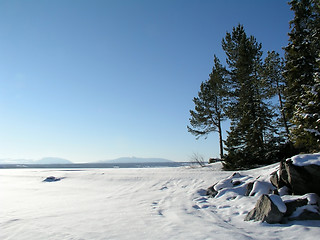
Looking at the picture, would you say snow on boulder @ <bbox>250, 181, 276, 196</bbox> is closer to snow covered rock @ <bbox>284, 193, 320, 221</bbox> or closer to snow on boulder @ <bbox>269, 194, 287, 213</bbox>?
snow covered rock @ <bbox>284, 193, 320, 221</bbox>

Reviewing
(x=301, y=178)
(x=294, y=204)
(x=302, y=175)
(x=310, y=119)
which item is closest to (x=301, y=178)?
(x=301, y=178)

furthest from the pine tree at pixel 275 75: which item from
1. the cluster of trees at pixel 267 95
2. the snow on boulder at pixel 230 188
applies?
the snow on boulder at pixel 230 188

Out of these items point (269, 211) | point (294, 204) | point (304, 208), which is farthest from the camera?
point (294, 204)

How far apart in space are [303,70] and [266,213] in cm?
1190

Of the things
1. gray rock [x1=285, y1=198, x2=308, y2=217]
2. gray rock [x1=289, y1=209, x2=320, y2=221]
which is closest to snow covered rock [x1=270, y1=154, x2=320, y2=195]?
gray rock [x1=285, y1=198, x2=308, y2=217]

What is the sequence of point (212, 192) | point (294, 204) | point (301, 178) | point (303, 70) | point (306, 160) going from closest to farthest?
1. point (294, 204)
2. point (301, 178)
3. point (306, 160)
4. point (212, 192)
5. point (303, 70)

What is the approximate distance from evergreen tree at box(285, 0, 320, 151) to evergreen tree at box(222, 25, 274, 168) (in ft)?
10.6

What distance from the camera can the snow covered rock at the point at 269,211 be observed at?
5566mm

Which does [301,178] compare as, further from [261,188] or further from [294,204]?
[294,204]

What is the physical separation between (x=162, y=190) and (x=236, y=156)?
815cm

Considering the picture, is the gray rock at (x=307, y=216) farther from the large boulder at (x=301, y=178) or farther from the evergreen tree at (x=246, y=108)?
the evergreen tree at (x=246, y=108)

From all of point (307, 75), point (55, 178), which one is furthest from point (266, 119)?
point (55, 178)

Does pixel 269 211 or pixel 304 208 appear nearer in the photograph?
pixel 269 211

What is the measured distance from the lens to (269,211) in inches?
221
